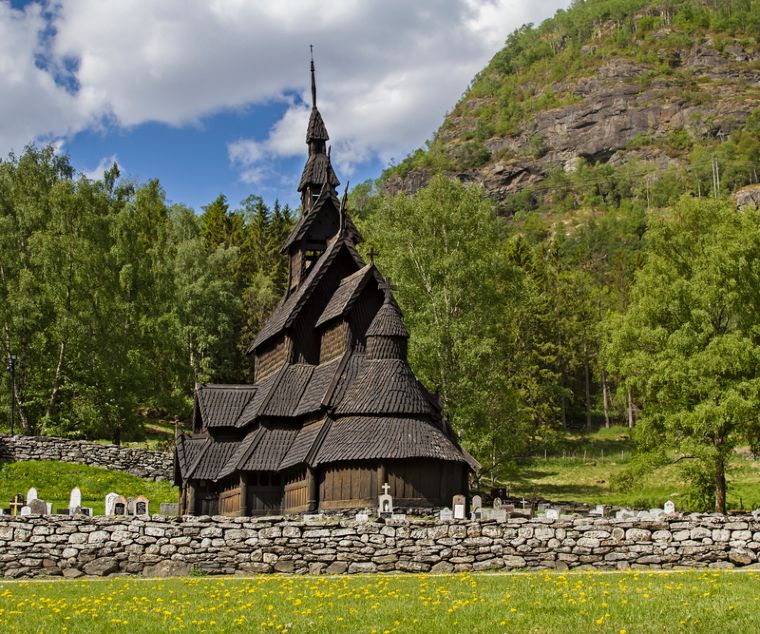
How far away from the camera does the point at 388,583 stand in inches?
→ 660

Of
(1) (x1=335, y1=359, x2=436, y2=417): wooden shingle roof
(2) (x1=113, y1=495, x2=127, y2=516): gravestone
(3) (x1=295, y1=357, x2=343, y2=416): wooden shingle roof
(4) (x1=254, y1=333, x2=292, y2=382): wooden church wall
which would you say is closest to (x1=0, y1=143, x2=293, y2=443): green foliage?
(4) (x1=254, y1=333, x2=292, y2=382): wooden church wall

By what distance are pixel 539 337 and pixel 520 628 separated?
5447cm

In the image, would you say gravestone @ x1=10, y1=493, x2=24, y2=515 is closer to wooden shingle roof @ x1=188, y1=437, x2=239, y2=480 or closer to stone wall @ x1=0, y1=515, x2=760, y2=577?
stone wall @ x1=0, y1=515, x2=760, y2=577

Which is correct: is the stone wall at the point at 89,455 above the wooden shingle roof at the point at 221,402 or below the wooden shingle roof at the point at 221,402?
below

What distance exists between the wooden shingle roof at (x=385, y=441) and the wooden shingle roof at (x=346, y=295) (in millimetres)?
5134

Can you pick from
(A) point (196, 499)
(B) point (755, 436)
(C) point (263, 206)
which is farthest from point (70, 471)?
(C) point (263, 206)

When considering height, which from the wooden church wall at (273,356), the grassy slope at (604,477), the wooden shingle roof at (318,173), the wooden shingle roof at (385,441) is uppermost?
the wooden shingle roof at (318,173)

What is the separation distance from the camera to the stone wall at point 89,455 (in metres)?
42.2

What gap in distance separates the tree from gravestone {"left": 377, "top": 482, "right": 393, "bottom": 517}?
10584 millimetres

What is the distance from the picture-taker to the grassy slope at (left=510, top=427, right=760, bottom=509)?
42.7m

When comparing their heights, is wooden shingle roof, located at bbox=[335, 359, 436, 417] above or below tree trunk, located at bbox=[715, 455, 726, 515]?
above

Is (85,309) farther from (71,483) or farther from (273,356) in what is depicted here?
(273,356)

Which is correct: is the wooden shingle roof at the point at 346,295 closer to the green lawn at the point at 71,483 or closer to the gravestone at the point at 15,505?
the green lawn at the point at 71,483

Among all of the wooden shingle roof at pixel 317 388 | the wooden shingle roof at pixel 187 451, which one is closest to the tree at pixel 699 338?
the wooden shingle roof at pixel 317 388
